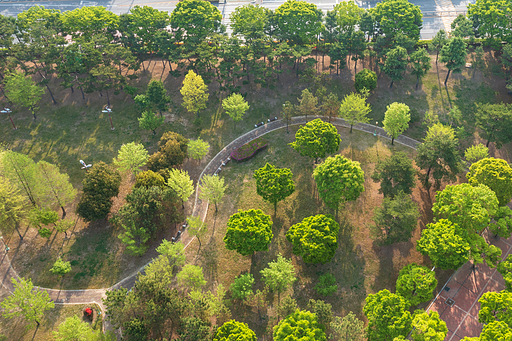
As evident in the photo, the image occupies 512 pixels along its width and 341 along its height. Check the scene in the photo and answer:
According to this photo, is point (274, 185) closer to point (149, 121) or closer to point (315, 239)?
point (315, 239)

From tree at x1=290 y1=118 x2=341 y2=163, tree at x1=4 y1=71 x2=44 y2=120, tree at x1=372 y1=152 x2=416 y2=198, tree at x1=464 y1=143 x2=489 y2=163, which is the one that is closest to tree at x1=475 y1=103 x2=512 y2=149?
tree at x1=464 y1=143 x2=489 y2=163

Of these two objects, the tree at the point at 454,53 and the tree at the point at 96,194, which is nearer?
the tree at the point at 96,194

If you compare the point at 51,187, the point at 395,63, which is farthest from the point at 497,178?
the point at 51,187

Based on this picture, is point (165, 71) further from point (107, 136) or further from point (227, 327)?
point (227, 327)

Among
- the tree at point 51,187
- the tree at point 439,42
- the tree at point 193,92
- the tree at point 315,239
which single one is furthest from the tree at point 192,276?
the tree at point 439,42

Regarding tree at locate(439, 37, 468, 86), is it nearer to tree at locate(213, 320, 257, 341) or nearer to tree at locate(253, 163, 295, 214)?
tree at locate(253, 163, 295, 214)

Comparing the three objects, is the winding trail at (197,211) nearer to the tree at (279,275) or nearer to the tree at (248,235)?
the tree at (248,235)
